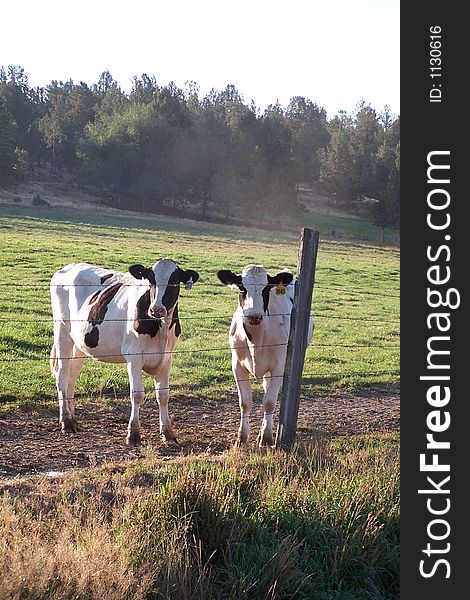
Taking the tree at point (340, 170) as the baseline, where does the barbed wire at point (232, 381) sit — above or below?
below

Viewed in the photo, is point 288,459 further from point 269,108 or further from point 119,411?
point 269,108

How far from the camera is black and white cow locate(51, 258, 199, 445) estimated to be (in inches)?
418

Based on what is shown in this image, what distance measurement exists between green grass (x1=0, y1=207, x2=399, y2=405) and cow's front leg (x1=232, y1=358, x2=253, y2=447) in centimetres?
228

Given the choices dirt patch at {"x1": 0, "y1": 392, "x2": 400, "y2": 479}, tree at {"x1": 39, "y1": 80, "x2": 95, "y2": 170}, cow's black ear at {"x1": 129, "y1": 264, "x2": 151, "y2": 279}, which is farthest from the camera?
tree at {"x1": 39, "y1": 80, "x2": 95, "y2": 170}

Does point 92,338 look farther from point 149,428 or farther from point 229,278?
point 229,278

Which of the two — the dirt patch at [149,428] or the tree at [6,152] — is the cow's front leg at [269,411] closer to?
the dirt patch at [149,428]

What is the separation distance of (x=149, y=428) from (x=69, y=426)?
40.4 inches

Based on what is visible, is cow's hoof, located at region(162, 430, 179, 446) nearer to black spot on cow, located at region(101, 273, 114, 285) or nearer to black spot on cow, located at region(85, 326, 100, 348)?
black spot on cow, located at region(85, 326, 100, 348)

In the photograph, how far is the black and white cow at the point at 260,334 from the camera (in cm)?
1018

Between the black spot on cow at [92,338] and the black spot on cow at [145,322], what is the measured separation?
77cm

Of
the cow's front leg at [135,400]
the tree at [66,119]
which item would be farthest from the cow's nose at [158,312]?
the tree at [66,119]

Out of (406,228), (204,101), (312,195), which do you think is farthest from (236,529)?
(204,101)

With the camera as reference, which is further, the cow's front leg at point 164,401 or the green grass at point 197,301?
the green grass at point 197,301

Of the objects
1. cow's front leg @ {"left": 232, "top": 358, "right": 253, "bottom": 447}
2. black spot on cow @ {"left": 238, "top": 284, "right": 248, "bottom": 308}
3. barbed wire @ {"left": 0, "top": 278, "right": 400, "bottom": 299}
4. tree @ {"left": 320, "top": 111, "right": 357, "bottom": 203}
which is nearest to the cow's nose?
barbed wire @ {"left": 0, "top": 278, "right": 400, "bottom": 299}
